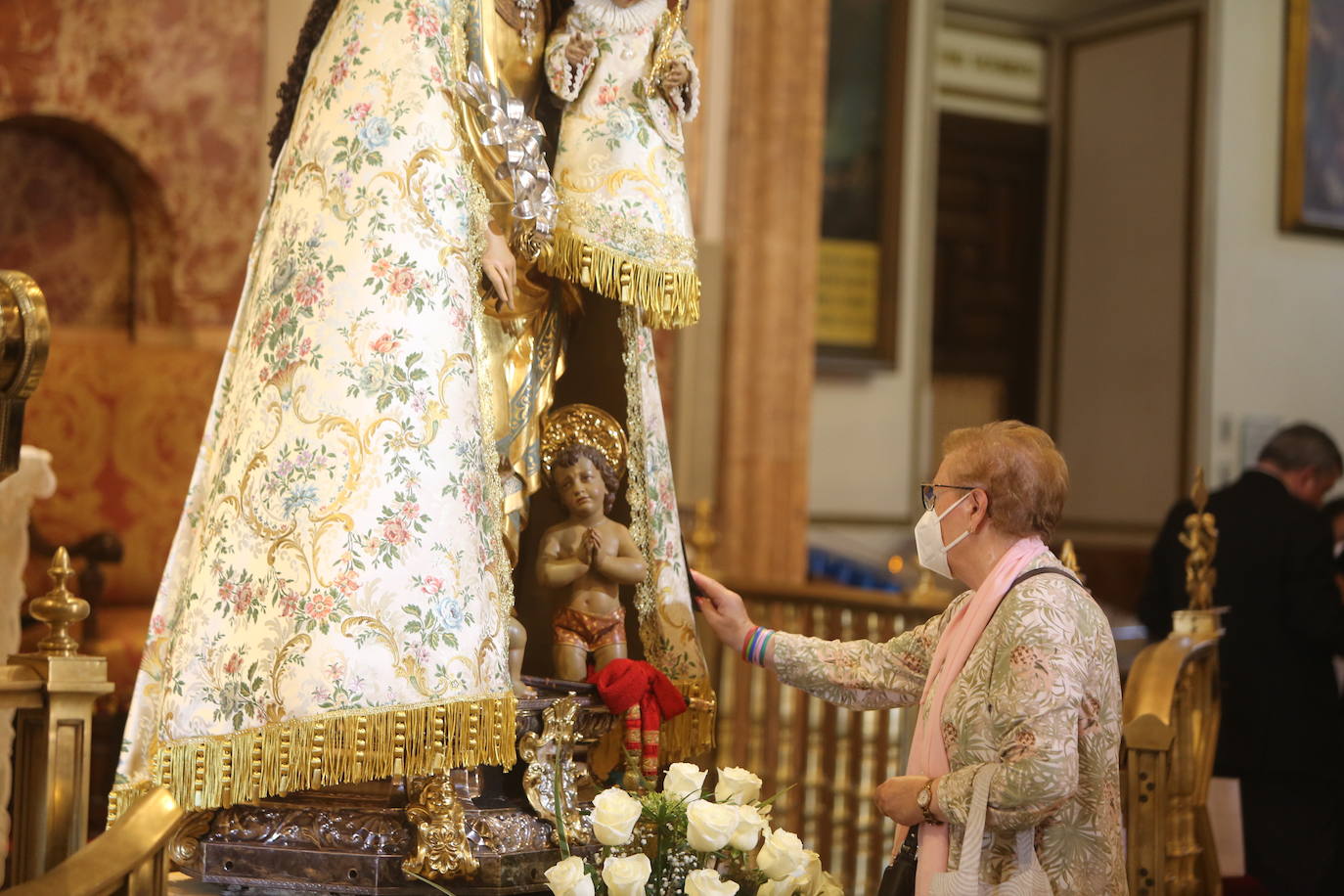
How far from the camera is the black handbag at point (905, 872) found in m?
2.75

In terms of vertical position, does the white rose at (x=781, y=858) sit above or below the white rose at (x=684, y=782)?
below

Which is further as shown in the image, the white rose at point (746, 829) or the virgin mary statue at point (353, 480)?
the virgin mary statue at point (353, 480)

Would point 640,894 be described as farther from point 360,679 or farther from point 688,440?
point 688,440

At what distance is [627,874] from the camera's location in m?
2.24

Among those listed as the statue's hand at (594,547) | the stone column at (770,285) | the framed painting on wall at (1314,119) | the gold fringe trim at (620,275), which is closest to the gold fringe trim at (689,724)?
the statue's hand at (594,547)

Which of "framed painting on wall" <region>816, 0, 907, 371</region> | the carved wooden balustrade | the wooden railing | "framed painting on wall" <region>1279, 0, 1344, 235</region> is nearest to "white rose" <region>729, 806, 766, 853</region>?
the carved wooden balustrade

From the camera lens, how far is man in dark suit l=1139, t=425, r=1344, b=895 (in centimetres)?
561

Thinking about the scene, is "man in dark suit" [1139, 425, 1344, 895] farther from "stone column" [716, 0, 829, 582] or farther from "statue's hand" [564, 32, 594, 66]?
"statue's hand" [564, 32, 594, 66]

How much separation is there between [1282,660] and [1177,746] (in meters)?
1.96

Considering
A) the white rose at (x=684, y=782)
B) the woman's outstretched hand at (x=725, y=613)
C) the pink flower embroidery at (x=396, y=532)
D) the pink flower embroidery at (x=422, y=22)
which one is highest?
the pink flower embroidery at (x=422, y=22)

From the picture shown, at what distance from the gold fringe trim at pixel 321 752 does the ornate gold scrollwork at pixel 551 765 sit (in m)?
0.20

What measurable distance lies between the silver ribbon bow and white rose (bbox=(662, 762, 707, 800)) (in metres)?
1.14

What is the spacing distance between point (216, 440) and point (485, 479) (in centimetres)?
54

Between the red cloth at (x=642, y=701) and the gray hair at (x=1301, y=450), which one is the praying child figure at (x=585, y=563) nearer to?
the red cloth at (x=642, y=701)
